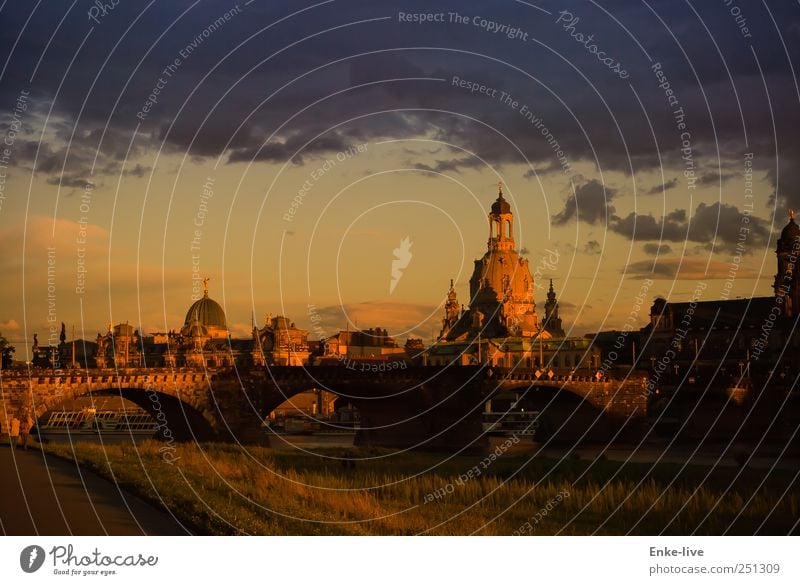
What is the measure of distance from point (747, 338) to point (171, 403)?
273 feet

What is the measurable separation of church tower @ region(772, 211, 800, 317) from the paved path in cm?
10503

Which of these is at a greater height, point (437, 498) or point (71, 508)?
point (71, 508)

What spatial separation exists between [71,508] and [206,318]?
155202 mm

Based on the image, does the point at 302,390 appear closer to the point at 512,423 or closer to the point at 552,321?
the point at 512,423

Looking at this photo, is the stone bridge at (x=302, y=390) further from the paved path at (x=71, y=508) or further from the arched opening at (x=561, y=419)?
the paved path at (x=71, y=508)

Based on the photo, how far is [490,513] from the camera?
117ft

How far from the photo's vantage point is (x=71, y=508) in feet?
92.1

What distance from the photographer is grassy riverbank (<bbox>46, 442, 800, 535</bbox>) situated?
98.7 feet

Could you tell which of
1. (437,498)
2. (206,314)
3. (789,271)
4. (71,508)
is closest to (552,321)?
(206,314)
